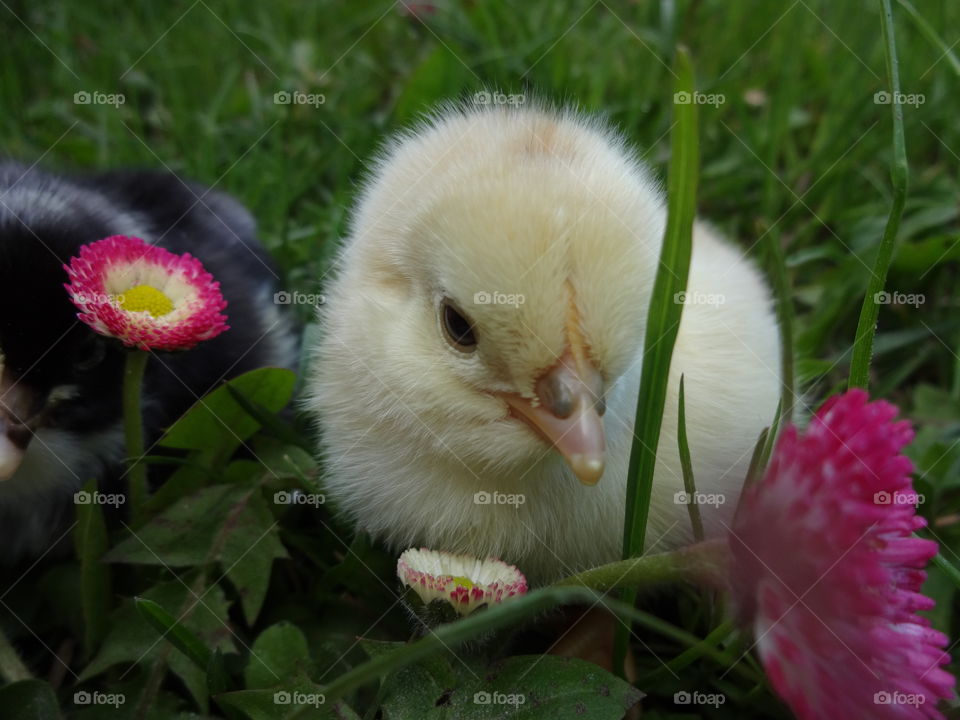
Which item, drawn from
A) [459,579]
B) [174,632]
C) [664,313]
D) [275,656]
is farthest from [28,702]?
[664,313]

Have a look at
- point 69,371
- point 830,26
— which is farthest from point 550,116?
point 830,26

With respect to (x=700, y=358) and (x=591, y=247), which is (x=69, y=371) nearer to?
(x=591, y=247)

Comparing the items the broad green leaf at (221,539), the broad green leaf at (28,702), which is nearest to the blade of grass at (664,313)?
the broad green leaf at (221,539)

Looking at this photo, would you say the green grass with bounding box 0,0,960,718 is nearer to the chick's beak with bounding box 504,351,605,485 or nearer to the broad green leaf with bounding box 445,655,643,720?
the broad green leaf with bounding box 445,655,643,720

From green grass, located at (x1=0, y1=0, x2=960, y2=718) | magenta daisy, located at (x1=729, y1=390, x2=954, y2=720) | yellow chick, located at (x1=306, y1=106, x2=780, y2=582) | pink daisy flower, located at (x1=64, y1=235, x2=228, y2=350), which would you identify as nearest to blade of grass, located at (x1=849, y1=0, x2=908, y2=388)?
green grass, located at (x1=0, y1=0, x2=960, y2=718)

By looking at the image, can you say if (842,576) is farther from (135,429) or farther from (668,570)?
(135,429)

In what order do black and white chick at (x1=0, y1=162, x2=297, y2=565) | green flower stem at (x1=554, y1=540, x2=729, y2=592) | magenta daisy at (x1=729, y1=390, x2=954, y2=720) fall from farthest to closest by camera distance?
1. black and white chick at (x1=0, y1=162, x2=297, y2=565)
2. green flower stem at (x1=554, y1=540, x2=729, y2=592)
3. magenta daisy at (x1=729, y1=390, x2=954, y2=720)

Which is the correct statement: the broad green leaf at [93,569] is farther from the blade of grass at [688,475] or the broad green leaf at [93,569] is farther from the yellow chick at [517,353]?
the blade of grass at [688,475]
